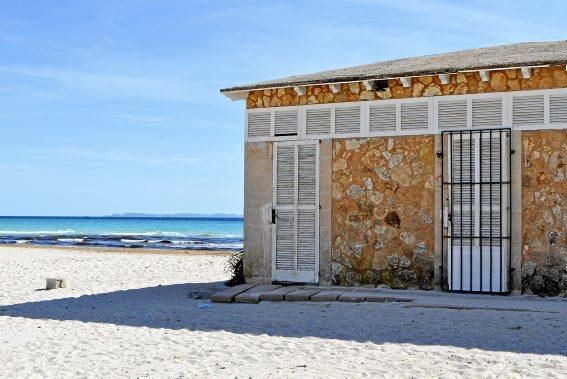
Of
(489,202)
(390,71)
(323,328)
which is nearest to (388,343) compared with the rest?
(323,328)

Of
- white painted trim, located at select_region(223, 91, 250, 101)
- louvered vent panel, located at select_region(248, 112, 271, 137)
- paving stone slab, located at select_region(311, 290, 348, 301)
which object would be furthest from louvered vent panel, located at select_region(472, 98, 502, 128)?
white painted trim, located at select_region(223, 91, 250, 101)

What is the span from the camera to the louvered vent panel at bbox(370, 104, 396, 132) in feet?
36.0

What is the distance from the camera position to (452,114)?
34.9ft

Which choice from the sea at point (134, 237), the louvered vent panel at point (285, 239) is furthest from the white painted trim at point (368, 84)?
the sea at point (134, 237)

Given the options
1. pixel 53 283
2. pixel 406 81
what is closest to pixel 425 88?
pixel 406 81

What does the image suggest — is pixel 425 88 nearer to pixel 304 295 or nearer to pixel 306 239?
→ pixel 306 239

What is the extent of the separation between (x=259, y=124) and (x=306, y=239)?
197 centimetres

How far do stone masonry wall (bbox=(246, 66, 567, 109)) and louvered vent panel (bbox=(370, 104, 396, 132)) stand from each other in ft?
0.49

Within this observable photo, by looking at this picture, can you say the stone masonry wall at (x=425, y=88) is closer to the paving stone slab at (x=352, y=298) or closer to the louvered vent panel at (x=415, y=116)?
the louvered vent panel at (x=415, y=116)

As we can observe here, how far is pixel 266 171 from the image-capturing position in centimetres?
1178

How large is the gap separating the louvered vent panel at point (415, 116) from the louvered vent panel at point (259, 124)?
2172 millimetres

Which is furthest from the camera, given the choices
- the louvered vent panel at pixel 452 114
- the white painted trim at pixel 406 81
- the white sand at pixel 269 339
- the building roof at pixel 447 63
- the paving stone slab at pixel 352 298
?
the white painted trim at pixel 406 81

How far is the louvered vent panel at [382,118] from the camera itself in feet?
36.0

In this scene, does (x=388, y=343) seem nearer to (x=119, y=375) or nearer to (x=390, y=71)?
(x=119, y=375)
